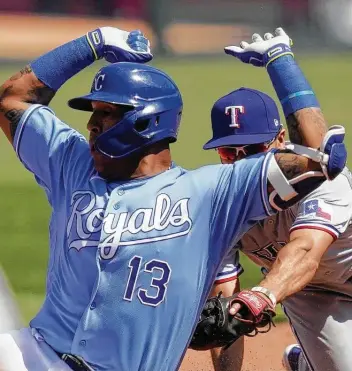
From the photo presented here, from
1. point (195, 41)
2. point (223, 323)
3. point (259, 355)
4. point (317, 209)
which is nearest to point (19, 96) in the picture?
point (223, 323)

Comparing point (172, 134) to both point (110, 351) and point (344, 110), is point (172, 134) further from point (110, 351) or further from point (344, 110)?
point (344, 110)

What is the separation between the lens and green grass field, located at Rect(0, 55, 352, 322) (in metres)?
8.75

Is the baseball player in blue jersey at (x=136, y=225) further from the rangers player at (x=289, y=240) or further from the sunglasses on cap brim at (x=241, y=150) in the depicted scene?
the sunglasses on cap brim at (x=241, y=150)

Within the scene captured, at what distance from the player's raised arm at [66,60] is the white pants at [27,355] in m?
1.08

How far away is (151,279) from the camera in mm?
3723

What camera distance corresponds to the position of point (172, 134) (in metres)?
4.01

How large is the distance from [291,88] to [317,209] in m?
0.55

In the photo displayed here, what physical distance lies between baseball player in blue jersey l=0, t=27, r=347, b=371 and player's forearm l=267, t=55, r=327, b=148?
635 millimetres

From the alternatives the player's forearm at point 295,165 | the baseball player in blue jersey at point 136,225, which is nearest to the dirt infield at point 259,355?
the baseball player in blue jersey at point 136,225

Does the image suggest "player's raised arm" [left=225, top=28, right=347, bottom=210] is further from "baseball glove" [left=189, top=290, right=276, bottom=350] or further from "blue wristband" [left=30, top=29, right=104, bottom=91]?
"blue wristband" [left=30, top=29, right=104, bottom=91]

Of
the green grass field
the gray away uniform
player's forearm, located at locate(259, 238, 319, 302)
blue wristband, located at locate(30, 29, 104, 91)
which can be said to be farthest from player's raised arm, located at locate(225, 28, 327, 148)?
the green grass field

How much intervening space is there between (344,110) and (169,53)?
770cm

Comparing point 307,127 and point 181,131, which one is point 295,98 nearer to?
point 307,127

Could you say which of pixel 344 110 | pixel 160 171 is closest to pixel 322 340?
pixel 160 171
